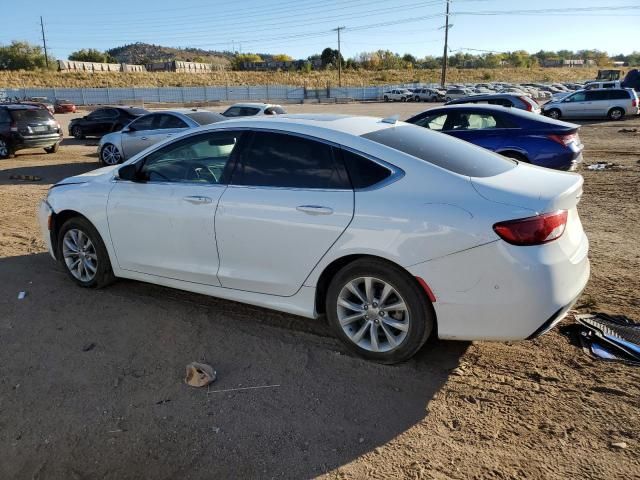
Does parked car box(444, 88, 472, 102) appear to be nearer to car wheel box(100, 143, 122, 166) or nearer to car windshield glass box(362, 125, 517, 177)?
car wheel box(100, 143, 122, 166)

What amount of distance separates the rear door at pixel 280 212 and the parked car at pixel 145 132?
892 centimetres

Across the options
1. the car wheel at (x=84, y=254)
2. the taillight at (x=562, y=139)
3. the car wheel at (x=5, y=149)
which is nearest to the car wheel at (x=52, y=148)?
the car wheel at (x=5, y=149)

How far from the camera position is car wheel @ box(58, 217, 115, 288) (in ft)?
16.2

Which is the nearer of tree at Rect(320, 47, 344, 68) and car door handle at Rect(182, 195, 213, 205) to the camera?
car door handle at Rect(182, 195, 213, 205)

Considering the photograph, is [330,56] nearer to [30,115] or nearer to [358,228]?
[30,115]

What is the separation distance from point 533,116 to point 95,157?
12.6 metres

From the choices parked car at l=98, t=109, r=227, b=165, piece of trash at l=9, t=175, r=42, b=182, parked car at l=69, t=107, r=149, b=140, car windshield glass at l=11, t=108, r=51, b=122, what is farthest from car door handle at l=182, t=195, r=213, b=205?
parked car at l=69, t=107, r=149, b=140

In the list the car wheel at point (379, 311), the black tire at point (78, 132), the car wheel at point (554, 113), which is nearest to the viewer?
the car wheel at point (379, 311)

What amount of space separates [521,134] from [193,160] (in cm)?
661

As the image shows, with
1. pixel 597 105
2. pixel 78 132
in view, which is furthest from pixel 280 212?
pixel 597 105

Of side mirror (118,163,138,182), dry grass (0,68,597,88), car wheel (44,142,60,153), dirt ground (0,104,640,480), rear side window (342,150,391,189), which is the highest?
dry grass (0,68,597,88)

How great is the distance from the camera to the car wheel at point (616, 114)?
2611 centimetres

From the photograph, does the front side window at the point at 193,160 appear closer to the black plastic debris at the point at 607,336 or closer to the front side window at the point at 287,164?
the front side window at the point at 287,164

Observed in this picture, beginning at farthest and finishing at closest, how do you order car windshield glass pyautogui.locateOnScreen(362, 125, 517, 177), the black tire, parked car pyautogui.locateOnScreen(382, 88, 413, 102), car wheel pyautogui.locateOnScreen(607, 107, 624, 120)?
parked car pyautogui.locateOnScreen(382, 88, 413, 102) → car wheel pyautogui.locateOnScreen(607, 107, 624, 120) → the black tire → car windshield glass pyautogui.locateOnScreen(362, 125, 517, 177)
